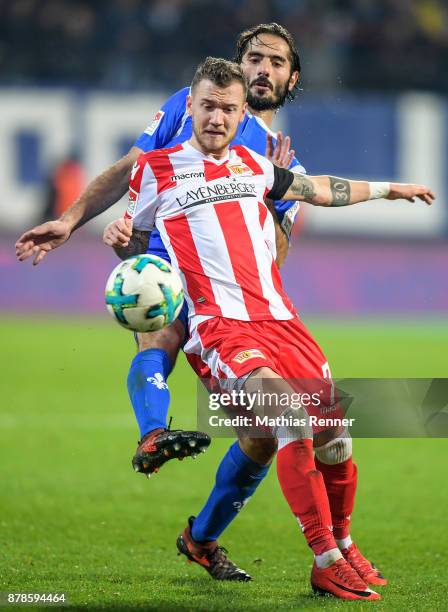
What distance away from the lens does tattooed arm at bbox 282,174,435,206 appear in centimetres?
533

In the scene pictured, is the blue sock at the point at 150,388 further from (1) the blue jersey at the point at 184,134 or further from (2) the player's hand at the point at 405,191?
(2) the player's hand at the point at 405,191

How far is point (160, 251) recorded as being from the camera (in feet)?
17.3

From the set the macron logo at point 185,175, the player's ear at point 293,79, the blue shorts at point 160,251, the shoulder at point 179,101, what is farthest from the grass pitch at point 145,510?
the player's ear at point 293,79

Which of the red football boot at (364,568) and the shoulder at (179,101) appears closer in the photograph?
the red football boot at (364,568)

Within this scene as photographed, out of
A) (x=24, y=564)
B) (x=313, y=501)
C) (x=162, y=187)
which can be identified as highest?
(x=162, y=187)

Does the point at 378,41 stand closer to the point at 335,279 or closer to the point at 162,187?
the point at 335,279

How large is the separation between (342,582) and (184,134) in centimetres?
223

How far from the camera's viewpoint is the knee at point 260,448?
520 cm

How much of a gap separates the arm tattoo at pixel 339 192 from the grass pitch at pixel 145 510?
68.7 inches

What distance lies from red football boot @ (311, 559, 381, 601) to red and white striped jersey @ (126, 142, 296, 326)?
43.1 inches

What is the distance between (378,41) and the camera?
64.0ft

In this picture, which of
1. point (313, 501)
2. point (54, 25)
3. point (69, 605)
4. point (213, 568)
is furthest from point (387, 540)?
point (54, 25)

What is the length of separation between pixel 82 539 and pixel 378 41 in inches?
583

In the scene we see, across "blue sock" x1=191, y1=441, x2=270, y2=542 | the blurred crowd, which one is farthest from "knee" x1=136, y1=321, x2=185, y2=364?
the blurred crowd
